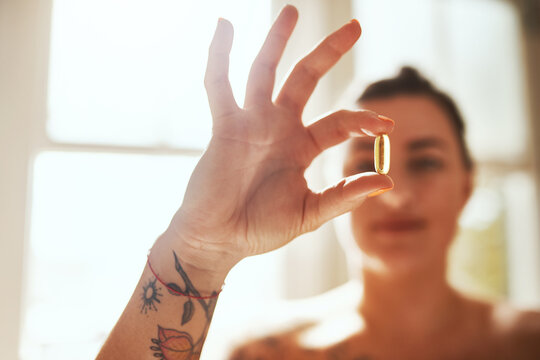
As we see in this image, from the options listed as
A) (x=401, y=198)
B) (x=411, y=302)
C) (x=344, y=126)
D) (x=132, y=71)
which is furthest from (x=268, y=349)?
(x=132, y=71)

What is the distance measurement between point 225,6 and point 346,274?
1219 mm

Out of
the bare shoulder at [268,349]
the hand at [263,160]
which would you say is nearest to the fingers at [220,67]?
the hand at [263,160]

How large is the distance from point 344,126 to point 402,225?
0.55 m

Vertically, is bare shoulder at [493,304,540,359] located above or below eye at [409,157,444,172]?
below

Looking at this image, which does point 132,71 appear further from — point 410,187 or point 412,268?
point 412,268

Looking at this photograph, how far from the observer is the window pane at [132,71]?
143cm

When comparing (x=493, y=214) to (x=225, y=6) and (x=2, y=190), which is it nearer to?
(x=225, y=6)

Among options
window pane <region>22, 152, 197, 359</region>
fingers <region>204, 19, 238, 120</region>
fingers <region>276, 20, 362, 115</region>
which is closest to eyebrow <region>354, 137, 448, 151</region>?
fingers <region>276, 20, 362, 115</region>

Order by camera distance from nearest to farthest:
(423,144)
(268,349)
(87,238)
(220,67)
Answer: (220,67) → (423,144) → (268,349) → (87,238)

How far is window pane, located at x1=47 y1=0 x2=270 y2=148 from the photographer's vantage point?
143 centimetres

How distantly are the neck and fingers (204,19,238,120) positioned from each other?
0.82 m

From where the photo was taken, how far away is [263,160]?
0.69 m

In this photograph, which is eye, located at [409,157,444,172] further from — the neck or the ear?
A: the neck

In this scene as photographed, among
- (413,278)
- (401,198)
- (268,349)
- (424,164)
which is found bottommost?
(268,349)
